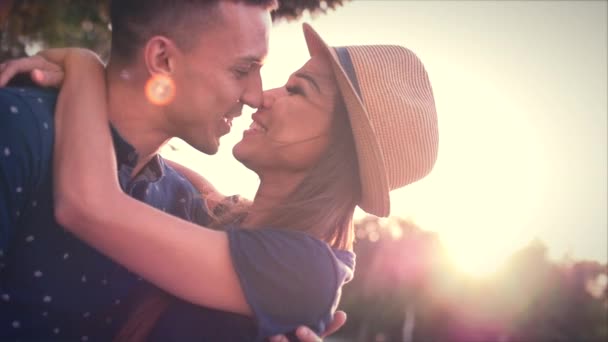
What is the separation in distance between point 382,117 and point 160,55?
119cm

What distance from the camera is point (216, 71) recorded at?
3.05 metres

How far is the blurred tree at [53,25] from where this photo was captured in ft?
27.1

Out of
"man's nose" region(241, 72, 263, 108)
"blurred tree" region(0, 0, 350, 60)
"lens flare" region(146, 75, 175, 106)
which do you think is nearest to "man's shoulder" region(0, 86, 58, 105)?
"lens flare" region(146, 75, 175, 106)

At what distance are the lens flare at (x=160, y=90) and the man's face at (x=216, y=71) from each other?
29mm

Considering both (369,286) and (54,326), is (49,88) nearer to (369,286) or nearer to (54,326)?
(54,326)

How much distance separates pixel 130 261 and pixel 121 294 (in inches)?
20.8

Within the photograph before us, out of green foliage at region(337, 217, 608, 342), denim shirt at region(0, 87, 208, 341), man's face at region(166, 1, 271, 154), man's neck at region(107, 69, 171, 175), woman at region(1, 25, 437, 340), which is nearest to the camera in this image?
denim shirt at region(0, 87, 208, 341)

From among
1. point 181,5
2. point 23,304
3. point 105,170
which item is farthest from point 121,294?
point 181,5

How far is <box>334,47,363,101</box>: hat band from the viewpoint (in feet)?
10.8

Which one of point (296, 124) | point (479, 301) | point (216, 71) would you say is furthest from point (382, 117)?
point (479, 301)

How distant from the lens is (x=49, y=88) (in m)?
2.58

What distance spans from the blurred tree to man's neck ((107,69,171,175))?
18.8 ft

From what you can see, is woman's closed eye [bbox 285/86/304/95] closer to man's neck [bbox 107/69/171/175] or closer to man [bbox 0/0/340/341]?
man [bbox 0/0/340/341]

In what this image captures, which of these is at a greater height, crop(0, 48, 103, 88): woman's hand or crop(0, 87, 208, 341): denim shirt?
crop(0, 48, 103, 88): woman's hand
